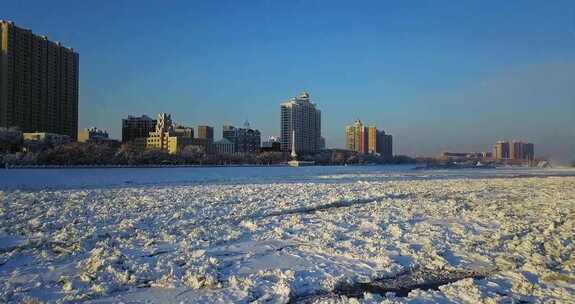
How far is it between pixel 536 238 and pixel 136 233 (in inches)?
368

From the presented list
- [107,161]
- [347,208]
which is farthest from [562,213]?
[107,161]

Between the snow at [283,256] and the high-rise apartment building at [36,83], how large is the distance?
141615mm

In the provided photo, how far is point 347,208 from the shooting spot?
15828 mm

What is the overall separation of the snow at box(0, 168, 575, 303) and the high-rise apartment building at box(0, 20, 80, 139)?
5575 inches

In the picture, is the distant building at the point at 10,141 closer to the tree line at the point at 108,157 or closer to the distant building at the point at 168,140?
the tree line at the point at 108,157

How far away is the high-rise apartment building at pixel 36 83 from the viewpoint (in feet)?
442

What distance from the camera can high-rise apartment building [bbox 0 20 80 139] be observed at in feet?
442

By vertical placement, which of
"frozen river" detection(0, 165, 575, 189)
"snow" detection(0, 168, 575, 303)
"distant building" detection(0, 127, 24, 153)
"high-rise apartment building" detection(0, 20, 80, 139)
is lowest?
"frozen river" detection(0, 165, 575, 189)

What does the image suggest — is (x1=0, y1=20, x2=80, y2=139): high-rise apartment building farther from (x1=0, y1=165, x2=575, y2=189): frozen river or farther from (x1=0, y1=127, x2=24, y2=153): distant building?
(x1=0, y1=165, x2=575, y2=189): frozen river

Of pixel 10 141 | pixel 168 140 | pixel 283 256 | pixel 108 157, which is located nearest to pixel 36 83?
pixel 168 140

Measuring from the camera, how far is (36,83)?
146 m

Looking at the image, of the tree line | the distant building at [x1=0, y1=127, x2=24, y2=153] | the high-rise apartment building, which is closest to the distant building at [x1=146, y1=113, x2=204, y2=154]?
the tree line

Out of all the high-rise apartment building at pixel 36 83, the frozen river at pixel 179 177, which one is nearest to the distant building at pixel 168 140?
the high-rise apartment building at pixel 36 83

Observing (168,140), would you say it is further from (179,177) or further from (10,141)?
(179,177)
